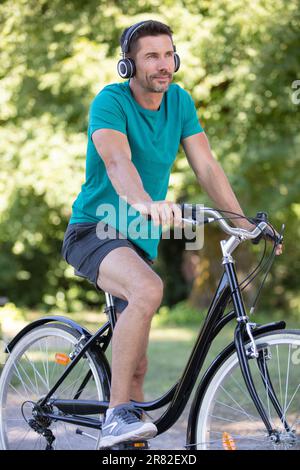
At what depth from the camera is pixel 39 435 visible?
13.1 ft

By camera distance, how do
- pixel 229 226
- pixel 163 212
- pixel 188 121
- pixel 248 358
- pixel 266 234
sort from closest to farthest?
pixel 163 212 < pixel 248 358 < pixel 229 226 < pixel 266 234 < pixel 188 121

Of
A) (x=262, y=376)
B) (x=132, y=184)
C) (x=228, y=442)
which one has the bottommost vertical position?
(x=228, y=442)

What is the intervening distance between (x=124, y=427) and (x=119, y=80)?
8.11m

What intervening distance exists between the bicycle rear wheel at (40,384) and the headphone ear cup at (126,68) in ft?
3.66

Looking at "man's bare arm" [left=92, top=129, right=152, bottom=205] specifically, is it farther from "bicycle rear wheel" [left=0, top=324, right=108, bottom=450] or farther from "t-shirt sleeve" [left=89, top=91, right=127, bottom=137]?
"bicycle rear wheel" [left=0, top=324, right=108, bottom=450]

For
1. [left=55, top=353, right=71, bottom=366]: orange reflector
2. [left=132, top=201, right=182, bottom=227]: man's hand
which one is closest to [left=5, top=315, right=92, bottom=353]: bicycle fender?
[left=55, top=353, right=71, bottom=366]: orange reflector

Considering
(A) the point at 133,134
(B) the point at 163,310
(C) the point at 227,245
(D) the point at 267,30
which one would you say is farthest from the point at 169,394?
(B) the point at 163,310

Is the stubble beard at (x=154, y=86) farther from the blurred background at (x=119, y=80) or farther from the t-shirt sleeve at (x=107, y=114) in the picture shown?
the blurred background at (x=119, y=80)

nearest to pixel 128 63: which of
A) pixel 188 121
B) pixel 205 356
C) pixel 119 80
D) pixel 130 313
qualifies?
pixel 188 121

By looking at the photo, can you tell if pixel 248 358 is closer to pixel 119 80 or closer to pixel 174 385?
pixel 174 385

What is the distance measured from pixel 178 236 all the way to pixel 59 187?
26.0 ft

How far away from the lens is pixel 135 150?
3539 millimetres

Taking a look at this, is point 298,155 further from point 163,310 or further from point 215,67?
point 163,310

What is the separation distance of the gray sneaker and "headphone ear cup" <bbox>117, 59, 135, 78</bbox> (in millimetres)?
1271
